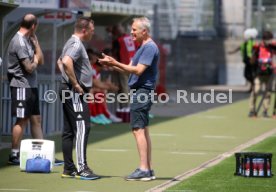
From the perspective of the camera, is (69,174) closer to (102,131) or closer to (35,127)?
(35,127)

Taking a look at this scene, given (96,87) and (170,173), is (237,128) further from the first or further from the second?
(170,173)

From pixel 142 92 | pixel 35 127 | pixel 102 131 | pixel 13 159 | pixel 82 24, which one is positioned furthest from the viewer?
pixel 102 131

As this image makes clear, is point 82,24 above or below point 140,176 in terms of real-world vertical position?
above

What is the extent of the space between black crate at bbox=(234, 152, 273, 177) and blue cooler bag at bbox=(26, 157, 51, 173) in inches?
95.2

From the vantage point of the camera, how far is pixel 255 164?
43.0 feet

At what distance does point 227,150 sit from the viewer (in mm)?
17000

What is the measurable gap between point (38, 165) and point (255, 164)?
275 cm

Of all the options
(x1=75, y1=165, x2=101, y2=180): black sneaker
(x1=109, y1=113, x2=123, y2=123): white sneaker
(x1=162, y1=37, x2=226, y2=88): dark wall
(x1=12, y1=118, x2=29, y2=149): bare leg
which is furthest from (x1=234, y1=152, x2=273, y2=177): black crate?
(x1=162, y1=37, x2=226, y2=88): dark wall

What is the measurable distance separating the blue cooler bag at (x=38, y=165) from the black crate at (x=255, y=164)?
95.2 inches

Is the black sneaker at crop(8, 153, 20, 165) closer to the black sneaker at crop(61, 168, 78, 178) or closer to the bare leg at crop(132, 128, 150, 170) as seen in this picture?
the black sneaker at crop(61, 168, 78, 178)

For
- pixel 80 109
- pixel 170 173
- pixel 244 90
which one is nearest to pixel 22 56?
pixel 80 109

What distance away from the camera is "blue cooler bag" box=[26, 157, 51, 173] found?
536 inches

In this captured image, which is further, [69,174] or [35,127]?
[35,127]

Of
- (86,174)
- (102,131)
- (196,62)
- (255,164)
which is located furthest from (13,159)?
(196,62)
